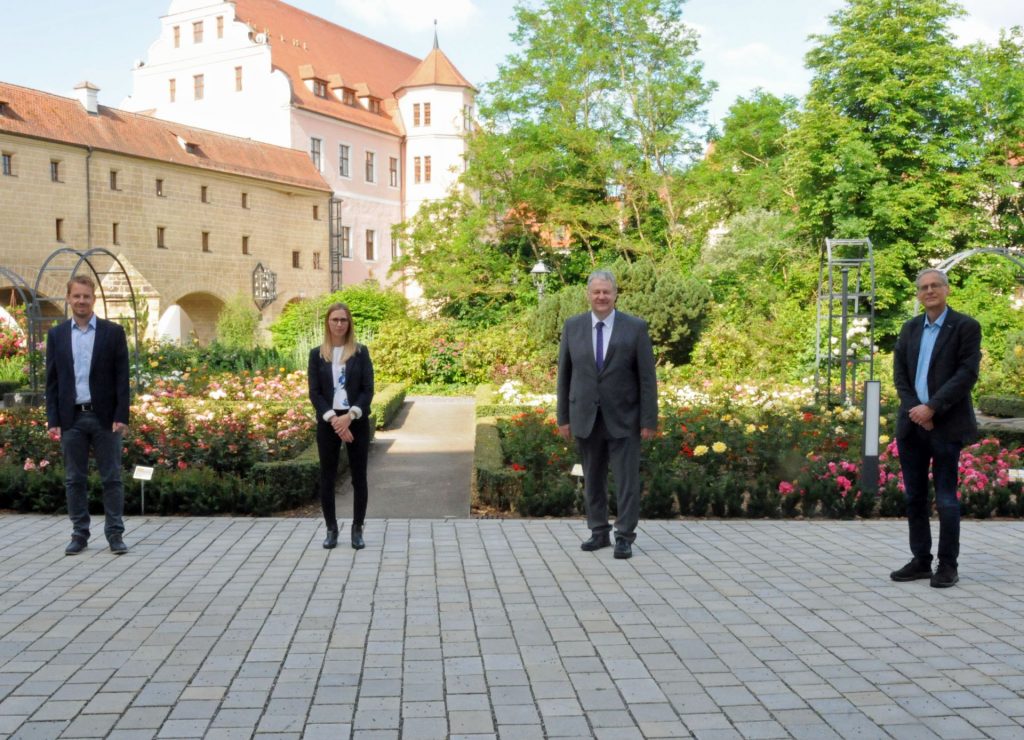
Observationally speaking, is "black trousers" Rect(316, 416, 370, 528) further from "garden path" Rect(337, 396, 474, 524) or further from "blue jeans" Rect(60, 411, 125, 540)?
"blue jeans" Rect(60, 411, 125, 540)

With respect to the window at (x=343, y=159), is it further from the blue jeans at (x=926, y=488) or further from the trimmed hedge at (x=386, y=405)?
the blue jeans at (x=926, y=488)

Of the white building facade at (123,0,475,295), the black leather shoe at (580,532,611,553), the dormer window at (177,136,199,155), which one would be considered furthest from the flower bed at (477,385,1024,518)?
the white building facade at (123,0,475,295)

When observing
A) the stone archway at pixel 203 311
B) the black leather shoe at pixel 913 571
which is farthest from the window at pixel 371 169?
the black leather shoe at pixel 913 571

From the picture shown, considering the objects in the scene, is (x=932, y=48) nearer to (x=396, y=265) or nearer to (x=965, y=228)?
(x=965, y=228)

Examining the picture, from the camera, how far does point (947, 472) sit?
562 centimetres

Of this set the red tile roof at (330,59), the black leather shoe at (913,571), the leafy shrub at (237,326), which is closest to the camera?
the black leather shoe at (913,571)

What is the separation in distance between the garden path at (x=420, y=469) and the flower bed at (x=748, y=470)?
62 cm

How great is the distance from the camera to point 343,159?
44250 millimetres

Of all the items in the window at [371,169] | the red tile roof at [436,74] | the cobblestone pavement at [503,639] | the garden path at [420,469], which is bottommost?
the garden path at [420,469]

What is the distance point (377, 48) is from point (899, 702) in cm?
5187

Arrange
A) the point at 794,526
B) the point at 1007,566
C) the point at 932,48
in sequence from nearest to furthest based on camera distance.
Answer: 1. the point at 1007,566
2. the point at 794,526
3. the point at 932,48

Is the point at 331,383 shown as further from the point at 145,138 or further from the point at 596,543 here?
the point at 145,138

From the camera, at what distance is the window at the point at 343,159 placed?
43.9m

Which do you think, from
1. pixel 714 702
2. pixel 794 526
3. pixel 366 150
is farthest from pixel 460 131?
pixel 714 702
